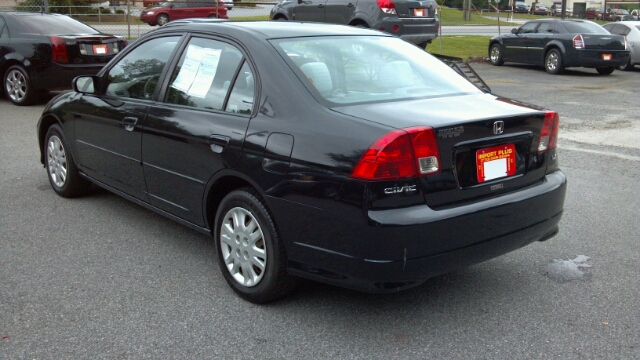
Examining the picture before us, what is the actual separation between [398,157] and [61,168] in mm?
3822

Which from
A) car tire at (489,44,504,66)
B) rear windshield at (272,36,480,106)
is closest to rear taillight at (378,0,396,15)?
car tire at (489,44,504,66)

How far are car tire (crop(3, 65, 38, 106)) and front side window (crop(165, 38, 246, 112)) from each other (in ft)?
25.2

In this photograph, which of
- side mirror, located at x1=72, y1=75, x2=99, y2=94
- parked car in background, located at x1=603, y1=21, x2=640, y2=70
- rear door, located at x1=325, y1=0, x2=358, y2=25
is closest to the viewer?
side mirror, located at x1=72, y1=75, x2=99, y2=94

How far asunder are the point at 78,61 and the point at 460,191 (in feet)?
30.4

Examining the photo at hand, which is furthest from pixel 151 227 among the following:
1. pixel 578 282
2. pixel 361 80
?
pixel 578 282

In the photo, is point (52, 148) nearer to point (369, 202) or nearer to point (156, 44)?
point (156, 44)

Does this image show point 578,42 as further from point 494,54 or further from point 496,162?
point 496,162

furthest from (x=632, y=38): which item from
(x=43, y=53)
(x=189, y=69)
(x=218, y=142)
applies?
(x=218, y=142)

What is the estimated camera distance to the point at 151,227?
5.48 meters

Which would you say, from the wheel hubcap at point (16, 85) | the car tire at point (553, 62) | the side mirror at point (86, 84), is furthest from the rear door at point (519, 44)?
the side mirror at point (86, 84)

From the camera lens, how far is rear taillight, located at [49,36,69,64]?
11242 mm

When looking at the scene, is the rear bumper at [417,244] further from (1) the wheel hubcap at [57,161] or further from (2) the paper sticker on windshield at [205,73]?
(1) the wheel hubcap at [57,161]

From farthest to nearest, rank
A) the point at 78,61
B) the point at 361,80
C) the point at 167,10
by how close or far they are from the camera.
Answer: the point at 167,10, the point at 78,61, the point at 361,80

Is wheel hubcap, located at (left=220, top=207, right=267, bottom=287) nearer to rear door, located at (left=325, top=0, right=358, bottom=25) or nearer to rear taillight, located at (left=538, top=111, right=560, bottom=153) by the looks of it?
rear taillight, located at (left=538, top=111, right=560, bottom=153)
